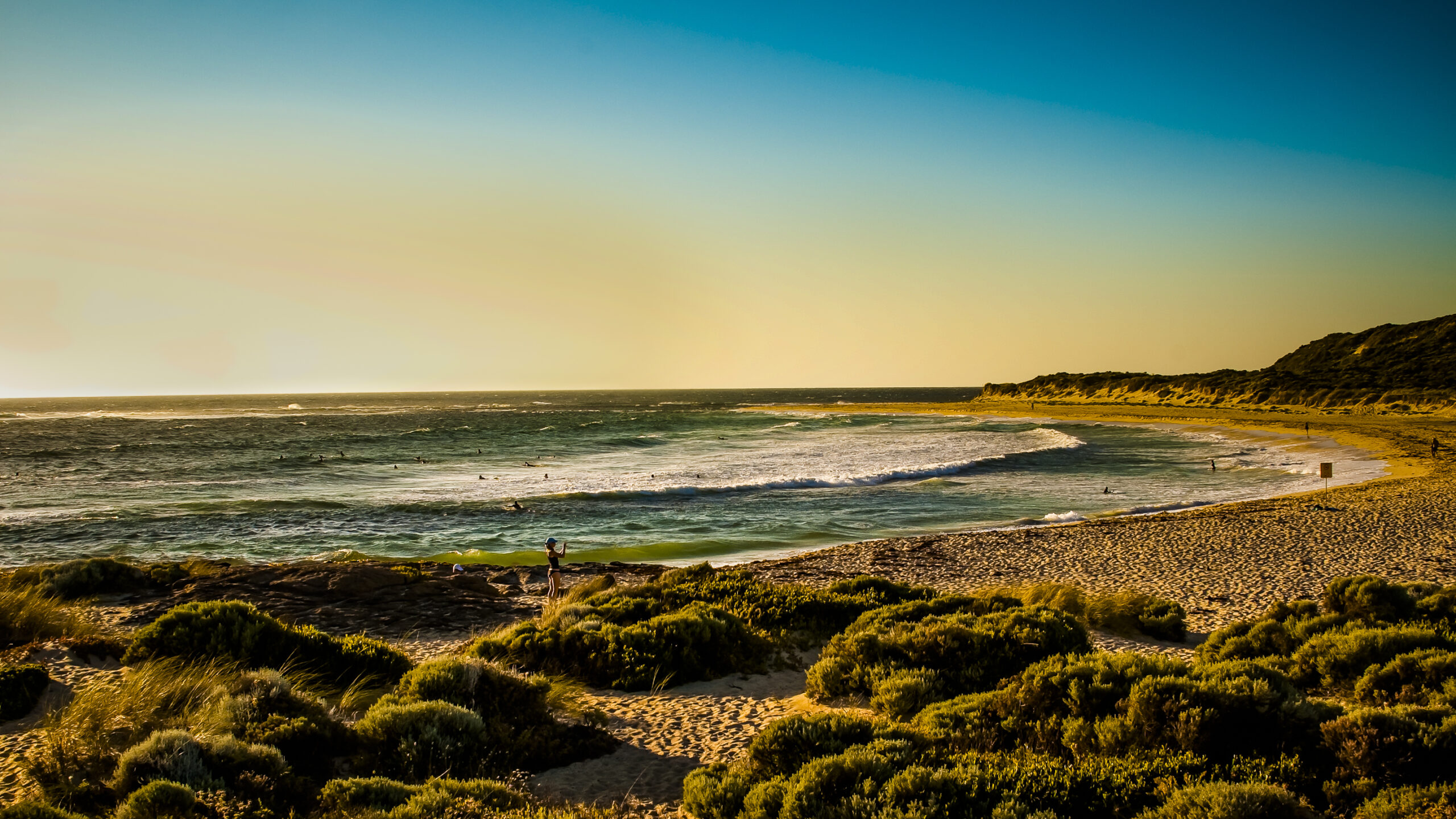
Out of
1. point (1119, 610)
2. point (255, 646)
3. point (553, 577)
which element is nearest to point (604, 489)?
point (553, 577)

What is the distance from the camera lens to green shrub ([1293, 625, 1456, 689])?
7012 mm

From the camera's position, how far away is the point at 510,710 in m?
6.65

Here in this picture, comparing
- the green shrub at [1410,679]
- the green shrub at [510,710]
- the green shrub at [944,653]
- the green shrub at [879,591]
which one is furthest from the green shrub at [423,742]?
the green shrub at [1410,679]

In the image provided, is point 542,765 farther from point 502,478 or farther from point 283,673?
point 502,478

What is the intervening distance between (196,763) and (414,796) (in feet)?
5.17

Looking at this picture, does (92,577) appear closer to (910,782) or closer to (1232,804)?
(910,782)

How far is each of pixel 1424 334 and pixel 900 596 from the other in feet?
391

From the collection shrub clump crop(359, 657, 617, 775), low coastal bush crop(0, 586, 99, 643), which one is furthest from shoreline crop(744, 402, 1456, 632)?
low coastal bush crop(0, 586, 99, 643)

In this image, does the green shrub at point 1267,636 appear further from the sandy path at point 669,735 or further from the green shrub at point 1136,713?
the sandy path at point 669,735

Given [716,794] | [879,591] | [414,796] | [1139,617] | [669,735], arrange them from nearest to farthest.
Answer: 1. [414,796]
2. [716,794]
3. [669,735]
4. [1139,617]
5. [879,591]

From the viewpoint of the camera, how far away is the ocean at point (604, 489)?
2148 cm

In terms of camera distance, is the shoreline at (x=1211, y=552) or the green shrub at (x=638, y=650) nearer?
the green shrub at (x=638, y=650)

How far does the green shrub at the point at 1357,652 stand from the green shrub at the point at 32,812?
9.89 metres

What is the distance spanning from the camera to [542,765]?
6.02 metres
